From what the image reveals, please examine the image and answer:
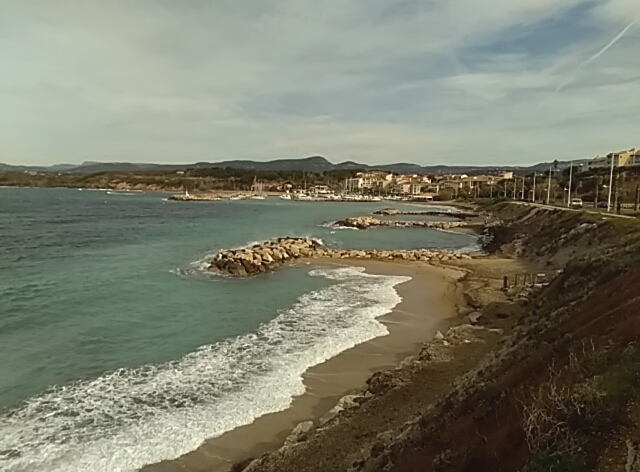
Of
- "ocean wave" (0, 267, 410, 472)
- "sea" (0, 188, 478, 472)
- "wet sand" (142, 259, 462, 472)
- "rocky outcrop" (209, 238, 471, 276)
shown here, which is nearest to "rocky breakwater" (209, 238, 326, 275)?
"rocky outcrop" (209, 238, 471, 276)

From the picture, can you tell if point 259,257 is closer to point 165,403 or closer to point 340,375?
point 340,375

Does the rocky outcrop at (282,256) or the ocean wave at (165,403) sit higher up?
the ocean wave at (165,403)

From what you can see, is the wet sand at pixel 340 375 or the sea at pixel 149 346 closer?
the wet sand at pixel 340 375

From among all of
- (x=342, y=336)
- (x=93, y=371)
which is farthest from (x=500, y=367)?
(x=93, y=371)

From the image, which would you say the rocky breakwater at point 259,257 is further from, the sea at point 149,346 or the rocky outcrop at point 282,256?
the sea at point 149,346

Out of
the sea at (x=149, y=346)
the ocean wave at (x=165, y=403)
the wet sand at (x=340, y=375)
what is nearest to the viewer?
the wet sand at (x=340, y=375)

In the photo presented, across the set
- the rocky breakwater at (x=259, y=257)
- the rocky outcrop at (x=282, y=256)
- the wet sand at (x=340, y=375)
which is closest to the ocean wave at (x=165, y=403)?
the wet sand at (x=340, y=375)

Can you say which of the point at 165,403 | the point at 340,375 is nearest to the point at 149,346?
the point at 165,403
